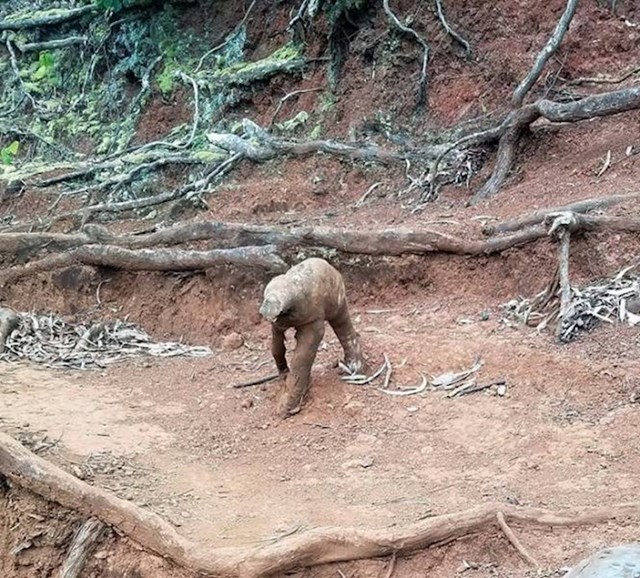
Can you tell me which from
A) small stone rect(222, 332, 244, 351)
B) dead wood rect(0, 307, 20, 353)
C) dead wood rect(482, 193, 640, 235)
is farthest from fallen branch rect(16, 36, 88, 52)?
dead wood rect(482, 193, 640, 235)

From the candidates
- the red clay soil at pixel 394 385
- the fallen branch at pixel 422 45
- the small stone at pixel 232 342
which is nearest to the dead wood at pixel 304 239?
the red clay soil at pixel 394 385

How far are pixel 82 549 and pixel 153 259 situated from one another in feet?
14.6

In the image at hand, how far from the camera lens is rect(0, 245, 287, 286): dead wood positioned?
26.8ft

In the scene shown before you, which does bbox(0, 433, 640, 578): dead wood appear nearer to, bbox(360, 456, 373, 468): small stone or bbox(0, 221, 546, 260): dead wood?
bbox(360, 456, 373, 468): small stone

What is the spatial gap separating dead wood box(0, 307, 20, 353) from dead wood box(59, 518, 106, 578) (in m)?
3.43

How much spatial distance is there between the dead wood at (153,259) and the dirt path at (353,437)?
1350 millimetres

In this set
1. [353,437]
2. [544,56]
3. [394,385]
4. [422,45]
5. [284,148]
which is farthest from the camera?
[422,45]

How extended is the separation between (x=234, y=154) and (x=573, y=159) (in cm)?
478

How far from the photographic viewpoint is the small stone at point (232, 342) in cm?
780

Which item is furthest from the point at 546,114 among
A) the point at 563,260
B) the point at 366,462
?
the point at 366,462

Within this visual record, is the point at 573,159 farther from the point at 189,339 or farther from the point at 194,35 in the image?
the point at 194,35

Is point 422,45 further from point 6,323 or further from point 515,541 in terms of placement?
point 515,541

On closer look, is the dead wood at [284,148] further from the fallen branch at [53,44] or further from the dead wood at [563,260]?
the fallen branch at [53,44]

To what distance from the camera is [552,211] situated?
24.3 ft
